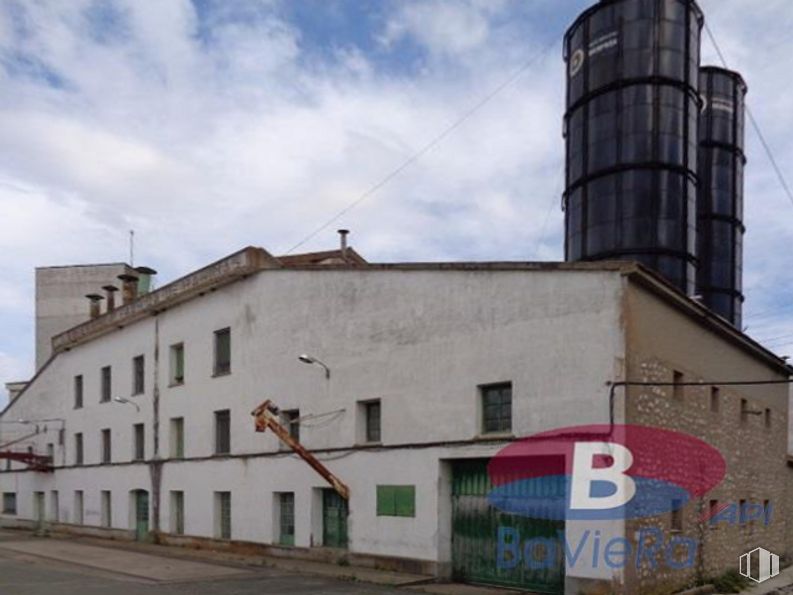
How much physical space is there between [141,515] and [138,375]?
4.80m

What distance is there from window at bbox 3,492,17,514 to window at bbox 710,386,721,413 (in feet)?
107

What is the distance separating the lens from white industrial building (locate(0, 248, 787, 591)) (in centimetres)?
1467

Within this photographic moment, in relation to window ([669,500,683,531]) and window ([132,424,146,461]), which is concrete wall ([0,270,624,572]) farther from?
Answer: window ([669,500,683,531])

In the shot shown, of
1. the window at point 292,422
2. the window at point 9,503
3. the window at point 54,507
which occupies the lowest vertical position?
the window at point 9,503

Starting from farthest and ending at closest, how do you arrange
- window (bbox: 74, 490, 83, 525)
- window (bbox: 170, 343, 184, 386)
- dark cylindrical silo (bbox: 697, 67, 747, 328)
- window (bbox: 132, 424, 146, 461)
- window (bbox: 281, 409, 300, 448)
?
window (bbox: 74, 490, 83, 525), dark cylindrical silo (bbox: 697, 67, 747, 328), window (bbox: 132, 424, 146, 461), window (bbox: 170, 343, 184, 386), window (bbox: 281, 409, 300, 448)

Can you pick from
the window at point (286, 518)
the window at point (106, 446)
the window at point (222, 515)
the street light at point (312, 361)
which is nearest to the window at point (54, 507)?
the window at point (106, 446)

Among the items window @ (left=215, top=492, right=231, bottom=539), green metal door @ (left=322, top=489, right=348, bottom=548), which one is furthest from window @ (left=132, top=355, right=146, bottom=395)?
green metal door @ (left=322, top=489, right=348, bottom=548)

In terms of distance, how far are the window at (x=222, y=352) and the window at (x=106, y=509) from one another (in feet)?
30.2

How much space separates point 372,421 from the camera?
1836 cm

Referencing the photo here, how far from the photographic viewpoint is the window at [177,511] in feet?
81.1

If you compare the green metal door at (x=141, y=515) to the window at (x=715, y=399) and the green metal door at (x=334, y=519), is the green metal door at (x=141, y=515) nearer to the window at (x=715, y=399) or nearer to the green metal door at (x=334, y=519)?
the green metal door at (x=334, y=519)

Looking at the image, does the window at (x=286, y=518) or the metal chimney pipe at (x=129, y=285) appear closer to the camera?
the window at (x=286, y=518)

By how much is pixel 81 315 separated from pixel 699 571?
38842mm

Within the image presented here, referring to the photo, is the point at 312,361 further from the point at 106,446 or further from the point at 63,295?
Answer: the point at 63,295
